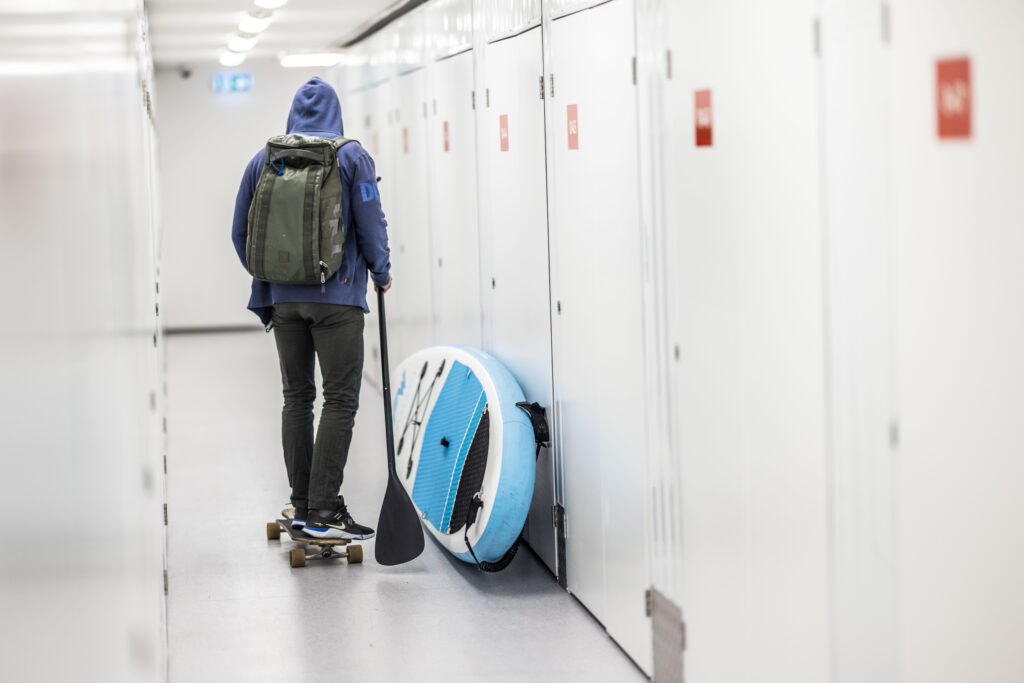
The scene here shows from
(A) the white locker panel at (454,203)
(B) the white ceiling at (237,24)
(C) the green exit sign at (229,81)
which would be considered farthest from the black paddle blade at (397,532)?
(C) the green exit sign at (229,81)

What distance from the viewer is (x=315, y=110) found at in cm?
422

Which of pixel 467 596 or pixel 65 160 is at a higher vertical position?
pixel 65 160

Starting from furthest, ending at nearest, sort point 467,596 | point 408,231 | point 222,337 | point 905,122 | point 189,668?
point 222,337, point 408,231, point 467,596, point 189,668, point 905,122

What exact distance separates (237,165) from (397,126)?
5.90m

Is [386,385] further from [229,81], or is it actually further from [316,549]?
[229,81]

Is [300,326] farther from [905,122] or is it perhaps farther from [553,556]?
[905,122]

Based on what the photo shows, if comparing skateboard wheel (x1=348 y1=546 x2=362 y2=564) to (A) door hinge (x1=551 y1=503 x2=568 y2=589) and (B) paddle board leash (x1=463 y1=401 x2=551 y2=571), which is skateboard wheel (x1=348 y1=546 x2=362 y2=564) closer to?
(B) paddle board leash (x1=463 y1=401 x2=551 y2=571)

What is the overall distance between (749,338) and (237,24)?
6.65m

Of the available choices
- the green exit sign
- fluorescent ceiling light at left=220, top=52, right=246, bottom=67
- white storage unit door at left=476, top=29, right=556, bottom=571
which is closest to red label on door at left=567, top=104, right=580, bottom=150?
white storage unit door at left=476, top=29, right=556, bottom=571

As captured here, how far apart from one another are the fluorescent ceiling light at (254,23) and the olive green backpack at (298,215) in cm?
374

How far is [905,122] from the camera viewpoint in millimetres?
1745

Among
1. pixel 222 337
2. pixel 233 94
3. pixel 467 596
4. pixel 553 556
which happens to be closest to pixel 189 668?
pixel 467 596

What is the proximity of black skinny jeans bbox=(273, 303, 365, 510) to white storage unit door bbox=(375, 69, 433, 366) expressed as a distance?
1.75 meters

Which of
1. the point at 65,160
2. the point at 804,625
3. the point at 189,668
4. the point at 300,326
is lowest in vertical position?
the point at 189,668
